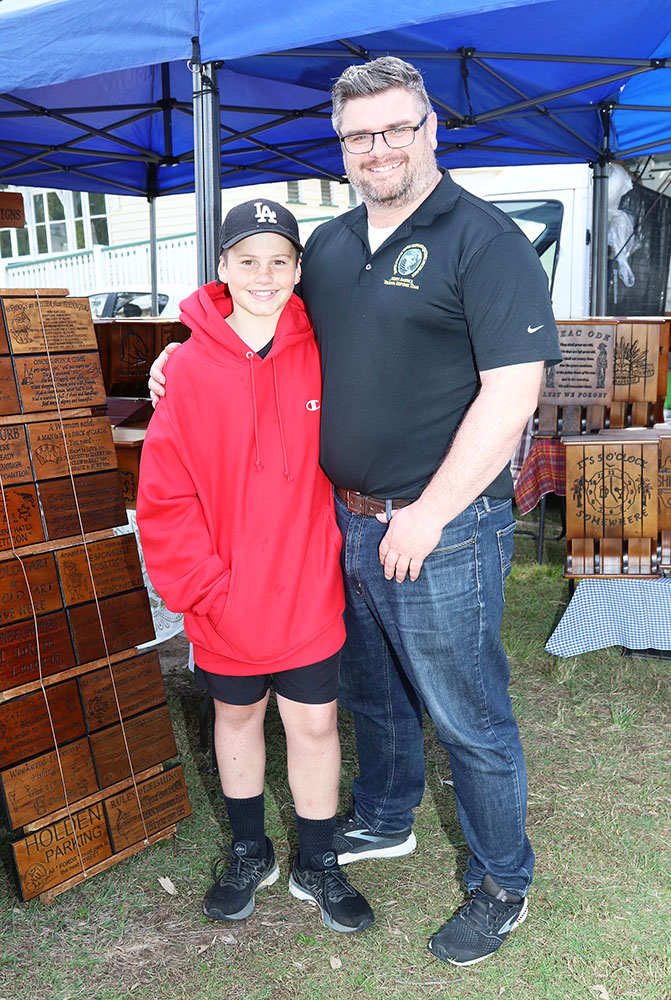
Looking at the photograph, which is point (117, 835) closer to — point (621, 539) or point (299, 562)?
point (299, 562)

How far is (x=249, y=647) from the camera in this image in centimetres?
209

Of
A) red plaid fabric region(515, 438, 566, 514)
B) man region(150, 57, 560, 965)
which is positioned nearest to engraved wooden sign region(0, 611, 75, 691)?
man region(150, 57, 560, 965)

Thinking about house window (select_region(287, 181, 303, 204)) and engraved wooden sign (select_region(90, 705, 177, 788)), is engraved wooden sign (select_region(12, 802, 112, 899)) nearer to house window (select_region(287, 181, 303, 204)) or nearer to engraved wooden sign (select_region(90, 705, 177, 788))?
engraved wooden sign (select_region(90, 705, 177, 788))

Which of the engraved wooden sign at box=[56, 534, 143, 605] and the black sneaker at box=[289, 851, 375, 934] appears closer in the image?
the black sneaker at box=[289, 851, 375, 934]

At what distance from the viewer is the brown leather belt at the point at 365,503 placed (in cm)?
204

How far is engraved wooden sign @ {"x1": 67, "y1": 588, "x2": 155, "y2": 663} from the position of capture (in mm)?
2465

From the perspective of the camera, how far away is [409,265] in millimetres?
1903

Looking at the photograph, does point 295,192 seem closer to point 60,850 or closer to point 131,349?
point 131,349

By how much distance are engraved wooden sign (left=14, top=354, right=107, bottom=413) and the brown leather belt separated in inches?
32.4

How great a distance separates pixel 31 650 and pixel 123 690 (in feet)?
1.07

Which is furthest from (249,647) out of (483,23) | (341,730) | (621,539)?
(483,23)

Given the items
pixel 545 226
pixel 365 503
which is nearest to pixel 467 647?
pixel 365 503

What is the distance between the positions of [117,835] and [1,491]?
1.05 metres

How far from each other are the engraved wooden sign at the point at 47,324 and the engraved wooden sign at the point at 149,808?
1.29 metres
